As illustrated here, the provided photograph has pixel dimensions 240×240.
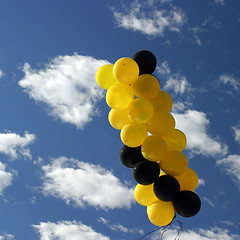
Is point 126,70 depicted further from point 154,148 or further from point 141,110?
point 154,148

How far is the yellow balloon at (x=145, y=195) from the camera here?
245 inches

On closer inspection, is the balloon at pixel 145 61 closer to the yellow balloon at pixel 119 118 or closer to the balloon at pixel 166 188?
the yellow balloon at pixel 119 118

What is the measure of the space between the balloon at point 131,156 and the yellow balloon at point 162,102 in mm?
833

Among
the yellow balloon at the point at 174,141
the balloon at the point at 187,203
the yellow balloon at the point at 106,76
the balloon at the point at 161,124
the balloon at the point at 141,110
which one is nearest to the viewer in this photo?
the balloon at the point at 187,203

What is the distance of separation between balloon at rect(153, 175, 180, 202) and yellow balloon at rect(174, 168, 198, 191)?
30cm

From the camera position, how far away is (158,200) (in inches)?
241

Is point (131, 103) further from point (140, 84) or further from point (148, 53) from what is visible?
point (148, 53)

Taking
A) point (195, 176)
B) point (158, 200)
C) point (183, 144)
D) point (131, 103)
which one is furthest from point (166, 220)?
point (131, 103)

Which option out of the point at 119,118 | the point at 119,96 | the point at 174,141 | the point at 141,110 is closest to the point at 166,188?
the point at 174,141

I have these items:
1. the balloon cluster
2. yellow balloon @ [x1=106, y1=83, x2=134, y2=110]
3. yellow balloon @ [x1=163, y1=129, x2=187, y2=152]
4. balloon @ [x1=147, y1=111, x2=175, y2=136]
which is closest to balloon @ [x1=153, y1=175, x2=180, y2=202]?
the balloon cluster

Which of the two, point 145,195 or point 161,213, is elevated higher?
point 145,195

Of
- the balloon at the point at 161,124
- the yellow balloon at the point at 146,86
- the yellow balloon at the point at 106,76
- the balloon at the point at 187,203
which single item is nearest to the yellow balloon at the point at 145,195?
the balloon at the point at 187,203

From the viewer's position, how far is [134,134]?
6.17 meters

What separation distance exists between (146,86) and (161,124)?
74cm
